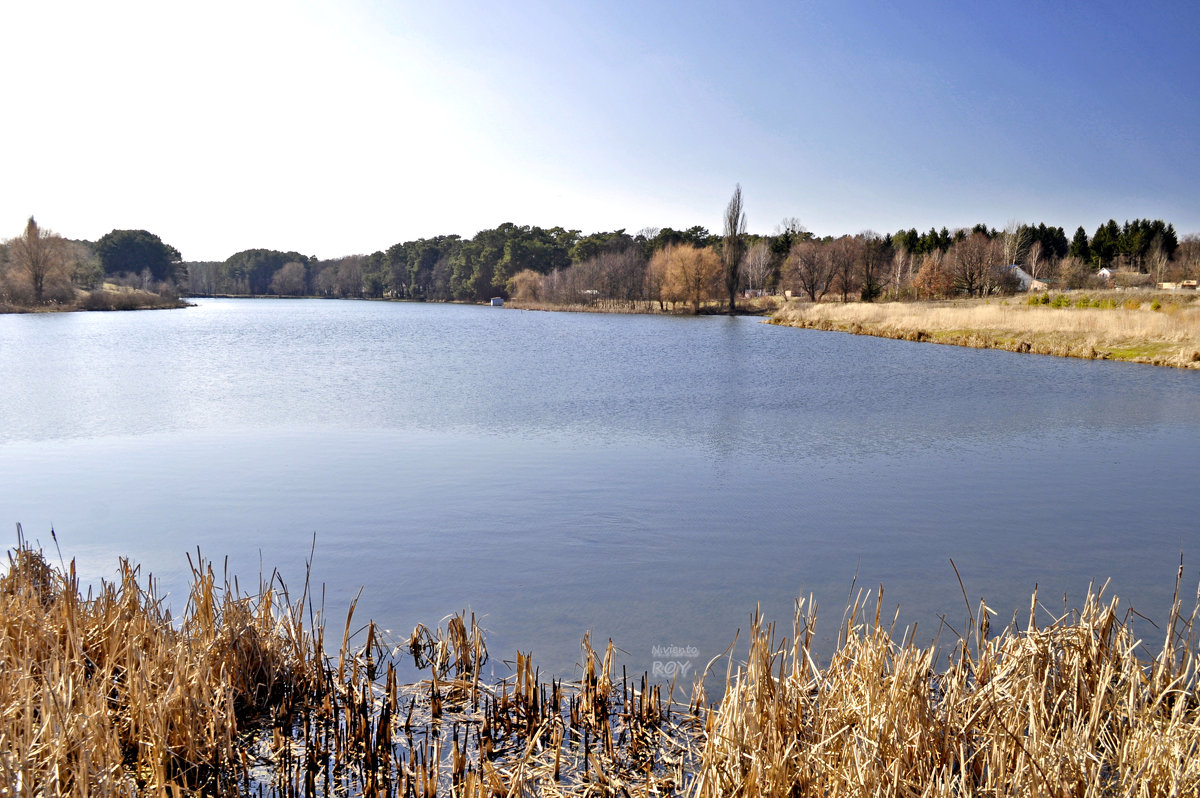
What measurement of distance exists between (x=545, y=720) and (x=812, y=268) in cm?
6839

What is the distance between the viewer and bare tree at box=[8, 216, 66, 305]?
181 feet

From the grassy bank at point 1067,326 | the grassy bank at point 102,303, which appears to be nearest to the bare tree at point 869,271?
the grassy bank at point 1067,326

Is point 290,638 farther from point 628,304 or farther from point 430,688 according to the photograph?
point 628,304

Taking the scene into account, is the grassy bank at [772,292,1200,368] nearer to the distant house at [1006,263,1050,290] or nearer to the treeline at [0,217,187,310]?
the distant house at [1006,263,1050,290]

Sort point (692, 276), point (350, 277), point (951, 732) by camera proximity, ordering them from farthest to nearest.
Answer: point (350, 277), point (692, 276), point (951, 732)

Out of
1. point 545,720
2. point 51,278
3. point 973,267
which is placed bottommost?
point 545,720

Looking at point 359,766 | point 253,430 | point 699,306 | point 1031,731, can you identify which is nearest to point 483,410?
point 253,430

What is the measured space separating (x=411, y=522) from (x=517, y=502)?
1.14 meters

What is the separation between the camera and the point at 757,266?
256 ft

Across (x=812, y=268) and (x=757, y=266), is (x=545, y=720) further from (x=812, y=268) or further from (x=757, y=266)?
(x=757, y=266)

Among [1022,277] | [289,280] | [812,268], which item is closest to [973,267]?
[812,268]

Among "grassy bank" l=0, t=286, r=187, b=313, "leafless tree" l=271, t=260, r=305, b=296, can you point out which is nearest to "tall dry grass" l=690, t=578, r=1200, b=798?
"grassy bank" l=0, t=286, r=187, b=313

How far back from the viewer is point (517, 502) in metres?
7.86

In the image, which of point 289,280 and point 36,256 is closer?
point 36,256
